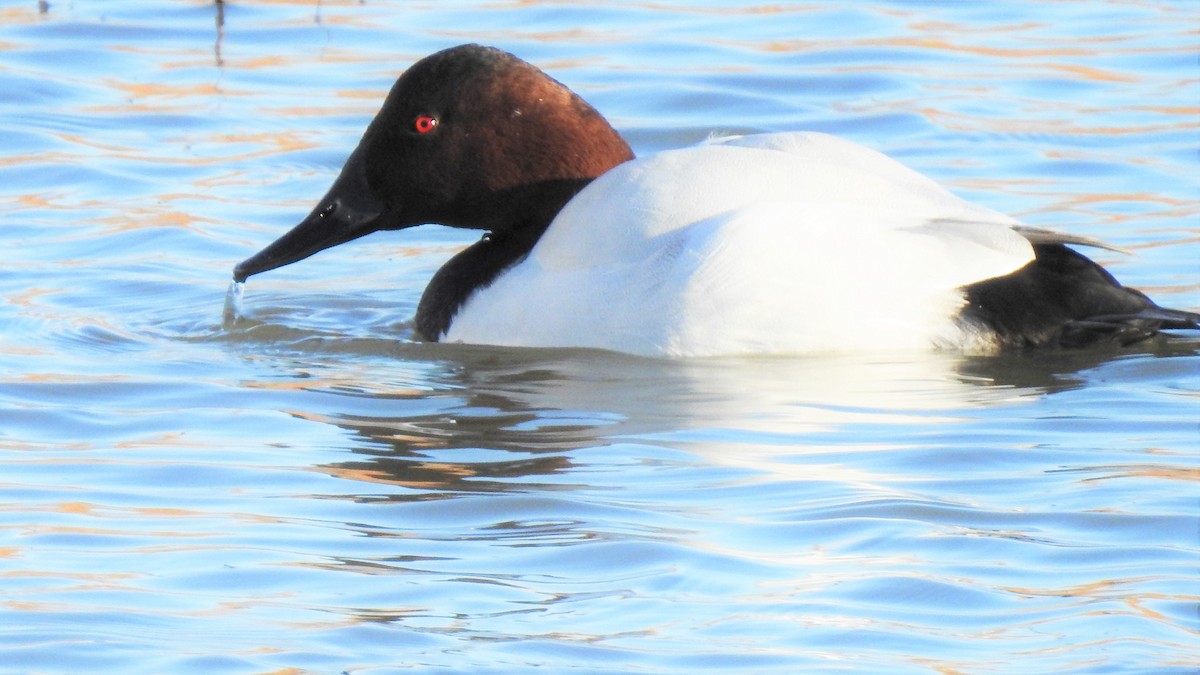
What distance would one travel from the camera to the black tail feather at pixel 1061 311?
5.44 meters

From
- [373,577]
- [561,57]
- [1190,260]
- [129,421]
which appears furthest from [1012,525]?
[561,57]

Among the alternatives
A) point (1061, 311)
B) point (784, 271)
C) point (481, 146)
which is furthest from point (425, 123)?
point (1061, 311)

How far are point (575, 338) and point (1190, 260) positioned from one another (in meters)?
2.04

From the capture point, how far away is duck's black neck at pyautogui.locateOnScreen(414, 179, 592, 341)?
19.4ft

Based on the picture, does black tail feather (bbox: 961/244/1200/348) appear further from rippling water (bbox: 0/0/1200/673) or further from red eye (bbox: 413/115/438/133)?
red eye (bbox: 413/115/438/133)

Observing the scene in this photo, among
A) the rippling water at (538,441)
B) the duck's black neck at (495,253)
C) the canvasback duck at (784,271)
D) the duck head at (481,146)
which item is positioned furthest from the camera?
the duck head at (481,146)

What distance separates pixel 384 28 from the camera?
1003cm

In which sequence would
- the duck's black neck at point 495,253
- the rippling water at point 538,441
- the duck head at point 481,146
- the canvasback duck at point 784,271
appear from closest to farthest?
the rippling water at point 538,441
the canvasback duck at point 784,271
the duck's black neck at point 495,253
the duck head at point 481,146

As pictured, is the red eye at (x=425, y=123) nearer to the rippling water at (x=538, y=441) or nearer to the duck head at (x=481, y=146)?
the duck head at (x=481, y=146)

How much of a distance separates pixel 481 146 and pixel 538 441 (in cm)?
146

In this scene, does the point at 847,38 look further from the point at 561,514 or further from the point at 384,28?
the point at 561,514

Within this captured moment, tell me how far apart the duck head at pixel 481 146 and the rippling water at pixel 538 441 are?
15.6 inches

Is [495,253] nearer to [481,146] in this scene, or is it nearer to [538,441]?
[481,146]

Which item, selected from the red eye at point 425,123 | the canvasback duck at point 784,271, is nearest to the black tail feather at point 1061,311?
the canvasback duck at point 784,271
